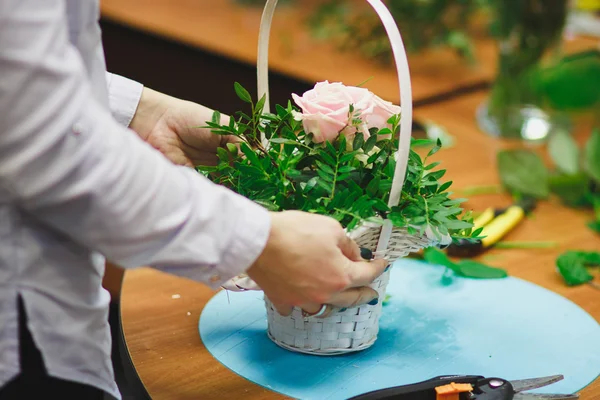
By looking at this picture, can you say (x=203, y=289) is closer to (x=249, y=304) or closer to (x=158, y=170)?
(x=249, y=304)

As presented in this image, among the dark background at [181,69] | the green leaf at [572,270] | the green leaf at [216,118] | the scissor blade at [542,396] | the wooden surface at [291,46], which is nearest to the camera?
the scissor blade at [542,396]

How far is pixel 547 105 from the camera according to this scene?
1626 mm

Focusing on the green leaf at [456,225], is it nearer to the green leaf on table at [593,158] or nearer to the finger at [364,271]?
the finger at [364,271]

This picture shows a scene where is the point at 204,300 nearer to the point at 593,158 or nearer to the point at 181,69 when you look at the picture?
the point at 593,158

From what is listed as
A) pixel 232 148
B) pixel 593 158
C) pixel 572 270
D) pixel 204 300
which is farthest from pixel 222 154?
pixel 593 158

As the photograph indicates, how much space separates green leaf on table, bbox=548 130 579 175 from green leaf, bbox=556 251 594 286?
1.01 ft

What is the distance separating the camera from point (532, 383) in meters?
0.80

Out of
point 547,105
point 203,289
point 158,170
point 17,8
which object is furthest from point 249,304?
point 547,105

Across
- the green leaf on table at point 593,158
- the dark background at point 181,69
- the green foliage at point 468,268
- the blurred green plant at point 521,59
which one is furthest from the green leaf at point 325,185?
the dark background at point 181,69

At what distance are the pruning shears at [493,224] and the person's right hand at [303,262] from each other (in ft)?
1.48

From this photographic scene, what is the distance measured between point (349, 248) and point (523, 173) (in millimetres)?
726

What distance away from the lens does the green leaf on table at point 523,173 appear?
4.44 feet

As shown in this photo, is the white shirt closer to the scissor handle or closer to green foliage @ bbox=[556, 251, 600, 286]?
the scissor handle

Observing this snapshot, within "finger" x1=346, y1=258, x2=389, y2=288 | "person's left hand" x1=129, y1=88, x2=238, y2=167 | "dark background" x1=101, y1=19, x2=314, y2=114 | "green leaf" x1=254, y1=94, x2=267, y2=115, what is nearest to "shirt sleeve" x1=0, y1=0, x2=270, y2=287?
"finger" x1=346, y1=258, x2=389, y2=288
